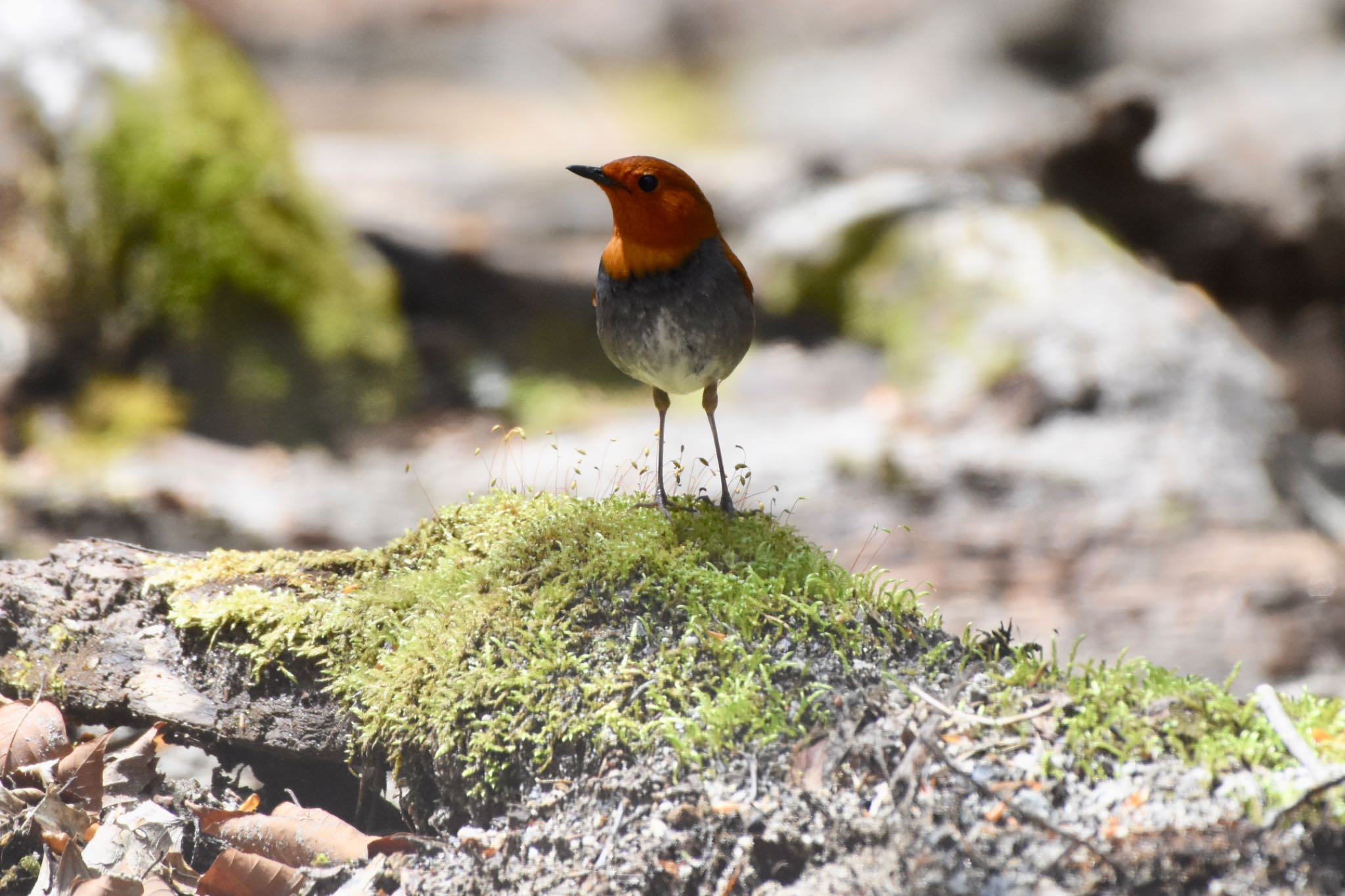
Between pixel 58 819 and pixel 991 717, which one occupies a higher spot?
pixel 991 717

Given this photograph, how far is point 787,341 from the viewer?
30.0 ft

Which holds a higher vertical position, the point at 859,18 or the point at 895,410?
the point at 859,18

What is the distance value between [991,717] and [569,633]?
1096 millimetres

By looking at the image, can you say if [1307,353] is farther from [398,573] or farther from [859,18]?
[859,18]

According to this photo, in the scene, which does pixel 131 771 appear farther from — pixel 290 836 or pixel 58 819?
pixel 290 836

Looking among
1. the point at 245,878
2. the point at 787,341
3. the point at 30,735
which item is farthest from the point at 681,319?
the point at 787,341

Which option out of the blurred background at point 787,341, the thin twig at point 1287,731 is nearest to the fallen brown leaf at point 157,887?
the thin twig at point 1287,731

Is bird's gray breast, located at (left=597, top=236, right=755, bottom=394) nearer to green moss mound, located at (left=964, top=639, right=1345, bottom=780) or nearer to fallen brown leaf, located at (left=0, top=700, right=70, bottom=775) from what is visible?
green moss mound, located at (left=964, top=639, right=1345, bottom=780)

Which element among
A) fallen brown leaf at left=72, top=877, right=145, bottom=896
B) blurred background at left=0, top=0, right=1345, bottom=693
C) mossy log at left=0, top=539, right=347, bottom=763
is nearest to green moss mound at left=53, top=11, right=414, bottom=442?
blurred background at left=0, top=0, right=1345, bottom=693

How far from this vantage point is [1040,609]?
6082 millimetres

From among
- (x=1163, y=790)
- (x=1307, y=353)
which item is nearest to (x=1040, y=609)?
(x=1163, y=790)

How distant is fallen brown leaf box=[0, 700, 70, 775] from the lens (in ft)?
8.41

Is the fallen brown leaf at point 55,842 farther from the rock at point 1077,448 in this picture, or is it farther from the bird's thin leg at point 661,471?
the rock at point 1077,448

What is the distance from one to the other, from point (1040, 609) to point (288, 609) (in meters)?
4.90
